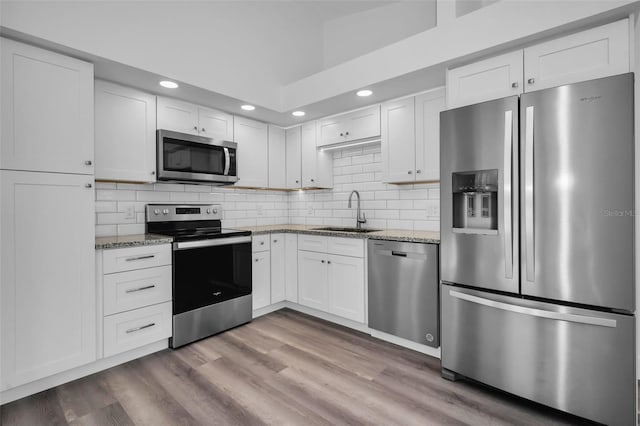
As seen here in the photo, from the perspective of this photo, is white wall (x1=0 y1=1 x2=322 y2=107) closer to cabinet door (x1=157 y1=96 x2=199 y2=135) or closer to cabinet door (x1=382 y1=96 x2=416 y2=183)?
cabinet door (x1=157 y1=96 x2=199 y2=135)

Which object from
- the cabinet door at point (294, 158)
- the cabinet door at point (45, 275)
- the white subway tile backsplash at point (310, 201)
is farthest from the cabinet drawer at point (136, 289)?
the cabinet door at point (294, 158)

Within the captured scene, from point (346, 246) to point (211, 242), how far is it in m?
1.23

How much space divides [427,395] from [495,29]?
2.30 meters

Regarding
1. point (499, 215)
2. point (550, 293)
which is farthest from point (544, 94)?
point (550, 293)

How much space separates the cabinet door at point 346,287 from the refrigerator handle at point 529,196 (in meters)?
1.34

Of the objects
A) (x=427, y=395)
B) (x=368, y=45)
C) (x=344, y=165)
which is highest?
(x=368, y=45)

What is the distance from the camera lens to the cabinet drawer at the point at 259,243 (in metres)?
3.25

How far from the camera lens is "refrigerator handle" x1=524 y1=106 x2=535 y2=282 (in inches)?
70.5

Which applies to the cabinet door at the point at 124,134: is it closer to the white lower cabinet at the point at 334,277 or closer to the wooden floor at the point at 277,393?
the wooden floor at the point at 277,393

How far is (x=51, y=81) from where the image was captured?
202cm

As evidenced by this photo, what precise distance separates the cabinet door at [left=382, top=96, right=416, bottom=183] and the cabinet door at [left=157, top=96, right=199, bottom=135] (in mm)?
1828

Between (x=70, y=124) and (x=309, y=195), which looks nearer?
(x=70, y=124)

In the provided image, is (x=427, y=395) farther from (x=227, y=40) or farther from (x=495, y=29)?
(x=227, y=40)

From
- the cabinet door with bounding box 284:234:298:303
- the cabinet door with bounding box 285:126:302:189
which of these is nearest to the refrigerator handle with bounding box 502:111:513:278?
the cabinet door with bounding box 284:234:298:303
